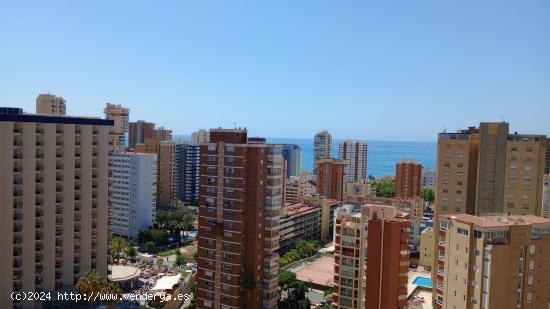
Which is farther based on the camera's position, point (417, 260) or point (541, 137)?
point (417, 260)

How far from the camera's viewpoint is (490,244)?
16109 millimetres

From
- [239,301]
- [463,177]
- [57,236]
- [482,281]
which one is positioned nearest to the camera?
[482,281]

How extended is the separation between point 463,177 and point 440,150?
1886 millimetres

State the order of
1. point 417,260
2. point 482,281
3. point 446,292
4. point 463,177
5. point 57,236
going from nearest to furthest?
point 482,281, point 446,292, point 463,177, point 57,236, point 417,260

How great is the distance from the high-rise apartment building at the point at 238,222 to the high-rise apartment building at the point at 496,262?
9.47 m

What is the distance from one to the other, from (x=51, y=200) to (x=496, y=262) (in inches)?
902

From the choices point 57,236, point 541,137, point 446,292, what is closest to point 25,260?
point 57,236

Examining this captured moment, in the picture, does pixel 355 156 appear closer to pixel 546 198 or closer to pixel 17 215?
pixel 546 198

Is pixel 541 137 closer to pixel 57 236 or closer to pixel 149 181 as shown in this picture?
pixel 57 236

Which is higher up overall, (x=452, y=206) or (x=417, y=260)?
(x=452, y=206)

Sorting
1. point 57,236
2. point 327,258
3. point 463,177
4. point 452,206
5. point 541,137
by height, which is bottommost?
point 327,258

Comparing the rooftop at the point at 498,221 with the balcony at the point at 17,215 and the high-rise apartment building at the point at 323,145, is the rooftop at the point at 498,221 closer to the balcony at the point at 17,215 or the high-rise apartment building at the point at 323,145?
the balcony at the point at 17,215

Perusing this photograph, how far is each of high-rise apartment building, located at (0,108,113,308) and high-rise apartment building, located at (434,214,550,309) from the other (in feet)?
67.9

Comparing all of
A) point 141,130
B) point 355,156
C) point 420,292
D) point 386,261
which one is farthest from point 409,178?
point 141,130
